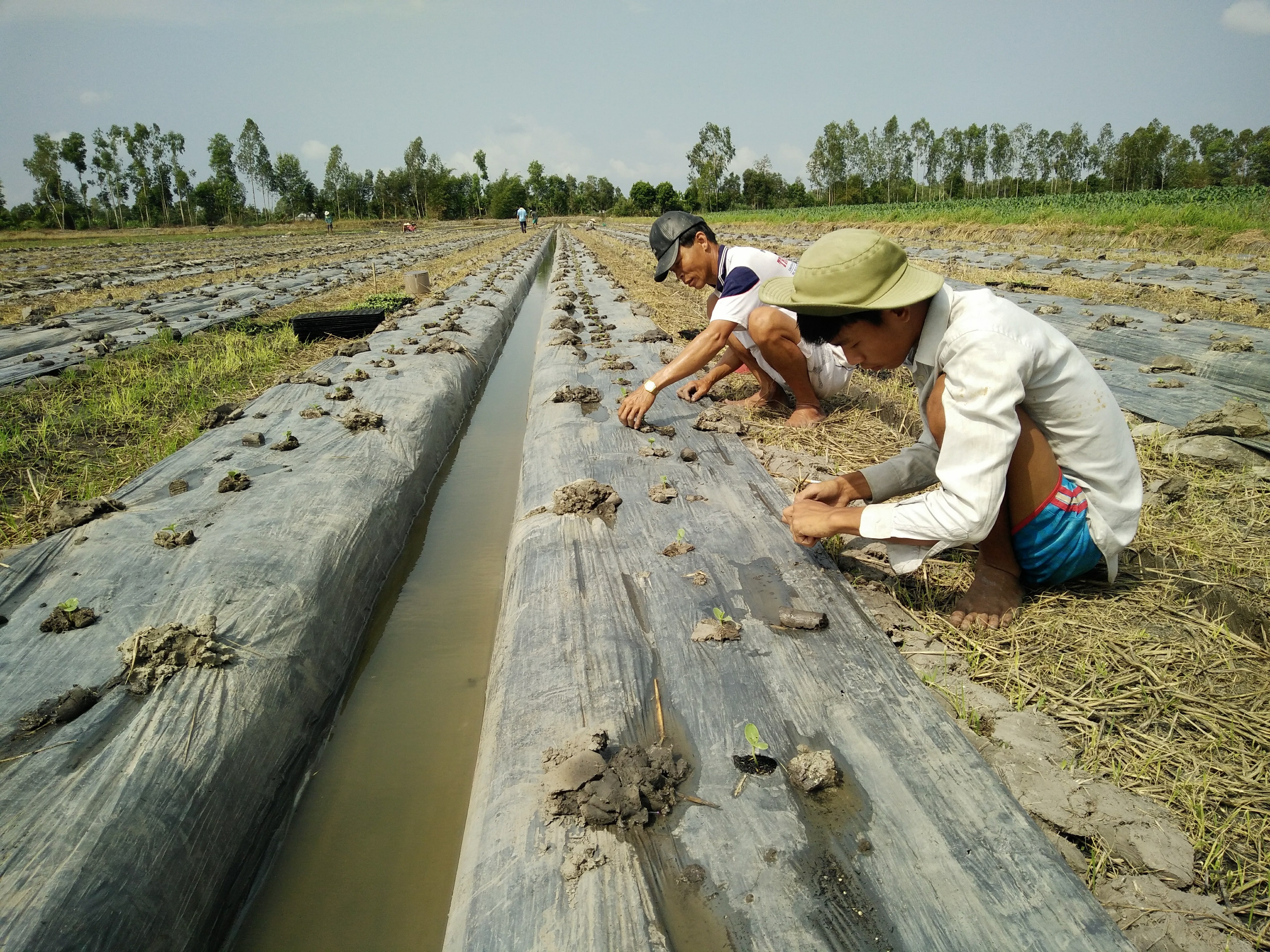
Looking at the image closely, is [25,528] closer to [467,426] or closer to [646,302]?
[467,426]

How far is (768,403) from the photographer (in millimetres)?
4504

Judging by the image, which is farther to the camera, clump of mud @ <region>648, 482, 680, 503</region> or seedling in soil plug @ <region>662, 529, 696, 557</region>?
clump of mud @ <region>648, 482, 680, 503</region>

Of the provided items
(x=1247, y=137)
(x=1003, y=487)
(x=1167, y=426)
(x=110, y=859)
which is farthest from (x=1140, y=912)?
(x=1247, y=137)

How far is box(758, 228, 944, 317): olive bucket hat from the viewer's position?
1.86 m

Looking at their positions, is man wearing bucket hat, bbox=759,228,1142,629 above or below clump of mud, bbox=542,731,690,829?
above

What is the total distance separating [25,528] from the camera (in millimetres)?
3127

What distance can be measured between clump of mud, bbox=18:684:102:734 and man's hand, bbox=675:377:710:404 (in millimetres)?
3351

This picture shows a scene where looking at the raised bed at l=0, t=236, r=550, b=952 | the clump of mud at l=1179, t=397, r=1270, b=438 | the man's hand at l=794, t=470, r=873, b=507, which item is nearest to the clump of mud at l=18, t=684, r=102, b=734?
the raised bed at l=0, t=236, r=550, b=952

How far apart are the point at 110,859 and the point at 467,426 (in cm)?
437

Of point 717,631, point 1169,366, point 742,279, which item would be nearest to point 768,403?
point 742,279

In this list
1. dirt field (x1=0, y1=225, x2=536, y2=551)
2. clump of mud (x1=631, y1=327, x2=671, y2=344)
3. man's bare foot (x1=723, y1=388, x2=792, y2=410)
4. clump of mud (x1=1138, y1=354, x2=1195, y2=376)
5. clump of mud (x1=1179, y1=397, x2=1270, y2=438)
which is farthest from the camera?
clump of mud (x1=631, y1=327, x2=671, y2=344)

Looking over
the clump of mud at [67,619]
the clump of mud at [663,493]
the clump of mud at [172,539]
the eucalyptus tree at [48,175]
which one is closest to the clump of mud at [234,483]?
the clump of mud at [172,539]

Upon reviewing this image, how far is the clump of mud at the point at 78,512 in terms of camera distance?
262 centimetres

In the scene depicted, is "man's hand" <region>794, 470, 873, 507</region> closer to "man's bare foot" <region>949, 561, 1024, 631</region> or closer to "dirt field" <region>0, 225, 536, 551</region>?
"man's bare foot" <region>949, 561, 1024, 631</region>
